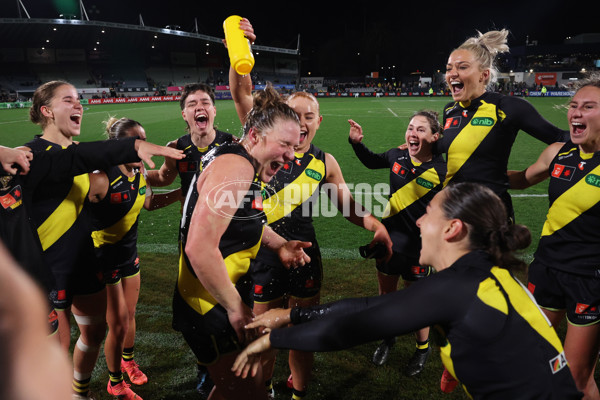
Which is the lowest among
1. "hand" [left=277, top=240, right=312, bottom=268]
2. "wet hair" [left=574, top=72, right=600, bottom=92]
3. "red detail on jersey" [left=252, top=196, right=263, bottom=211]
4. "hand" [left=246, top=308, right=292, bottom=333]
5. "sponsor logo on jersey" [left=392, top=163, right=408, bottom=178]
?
"hand" [left=246, top=308, right=292, bottom=333]

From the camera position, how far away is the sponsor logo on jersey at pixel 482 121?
134 inches

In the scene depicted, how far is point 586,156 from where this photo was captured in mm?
2842

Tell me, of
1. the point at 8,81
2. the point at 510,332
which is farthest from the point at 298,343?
the point at 8,81

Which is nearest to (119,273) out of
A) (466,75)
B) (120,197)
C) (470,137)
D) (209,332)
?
(120,197)

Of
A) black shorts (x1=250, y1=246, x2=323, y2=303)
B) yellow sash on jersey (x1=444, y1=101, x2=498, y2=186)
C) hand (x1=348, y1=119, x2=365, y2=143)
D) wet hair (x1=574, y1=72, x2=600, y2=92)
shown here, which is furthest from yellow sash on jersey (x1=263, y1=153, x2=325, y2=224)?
wet hair (x1=574, y1=72, x2=600, y2=92)

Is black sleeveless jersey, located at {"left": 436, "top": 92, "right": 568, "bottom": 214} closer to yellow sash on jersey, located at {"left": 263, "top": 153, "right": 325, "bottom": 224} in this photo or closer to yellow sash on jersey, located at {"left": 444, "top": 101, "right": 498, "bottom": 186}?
yellow sash on jersey, located at {"left": 444, "top": 101, "right": 498, "bottom": 186}

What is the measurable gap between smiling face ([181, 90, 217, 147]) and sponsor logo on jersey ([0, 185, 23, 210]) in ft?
6.16

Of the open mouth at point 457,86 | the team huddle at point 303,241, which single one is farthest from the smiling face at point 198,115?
the open mouth at point 457,86

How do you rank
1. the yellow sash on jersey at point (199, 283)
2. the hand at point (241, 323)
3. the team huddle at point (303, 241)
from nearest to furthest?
the team huddle at point (303, 241), the hand at point (241, 323), the yellow sash on jersey at point (199, 283)

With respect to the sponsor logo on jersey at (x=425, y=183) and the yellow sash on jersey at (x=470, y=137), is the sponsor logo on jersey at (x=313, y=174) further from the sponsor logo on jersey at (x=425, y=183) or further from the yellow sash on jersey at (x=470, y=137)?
the yellow sash on jersey at (x=470, y=137)

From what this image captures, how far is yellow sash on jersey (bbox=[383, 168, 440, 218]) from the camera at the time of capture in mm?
3762

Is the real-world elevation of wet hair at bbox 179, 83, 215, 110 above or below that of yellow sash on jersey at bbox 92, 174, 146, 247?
above

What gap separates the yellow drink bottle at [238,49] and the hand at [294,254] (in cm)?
131

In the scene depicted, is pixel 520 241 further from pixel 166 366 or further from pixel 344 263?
pixel 344 263
